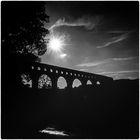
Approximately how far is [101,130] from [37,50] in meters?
11.3

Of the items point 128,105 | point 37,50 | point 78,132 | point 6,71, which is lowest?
point 78,132

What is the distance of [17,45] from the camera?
1482cm

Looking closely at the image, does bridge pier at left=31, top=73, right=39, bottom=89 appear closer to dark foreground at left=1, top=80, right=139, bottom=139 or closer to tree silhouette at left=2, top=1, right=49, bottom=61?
tree silhouette at left=2, top=1, right=49, bottom=61

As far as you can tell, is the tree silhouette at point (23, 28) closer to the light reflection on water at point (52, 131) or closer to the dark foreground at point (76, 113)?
the dark foreground at point (76, 113)

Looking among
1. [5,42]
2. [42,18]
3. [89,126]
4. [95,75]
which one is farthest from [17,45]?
[95,75]

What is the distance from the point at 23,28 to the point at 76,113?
911cm

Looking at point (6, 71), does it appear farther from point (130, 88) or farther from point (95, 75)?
point (95, 75)

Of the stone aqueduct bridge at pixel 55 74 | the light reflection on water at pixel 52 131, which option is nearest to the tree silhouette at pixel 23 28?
the stone aqueduct bridge at pixel 55 74

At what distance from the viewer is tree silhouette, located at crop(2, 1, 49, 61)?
43.9 ft

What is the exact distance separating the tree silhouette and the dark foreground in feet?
14.5

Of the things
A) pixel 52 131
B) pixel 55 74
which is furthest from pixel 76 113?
pixel 55 74

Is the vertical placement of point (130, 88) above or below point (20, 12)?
below

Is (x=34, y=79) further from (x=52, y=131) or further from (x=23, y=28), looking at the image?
(x=52, y=131)

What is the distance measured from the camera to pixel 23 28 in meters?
14.9
